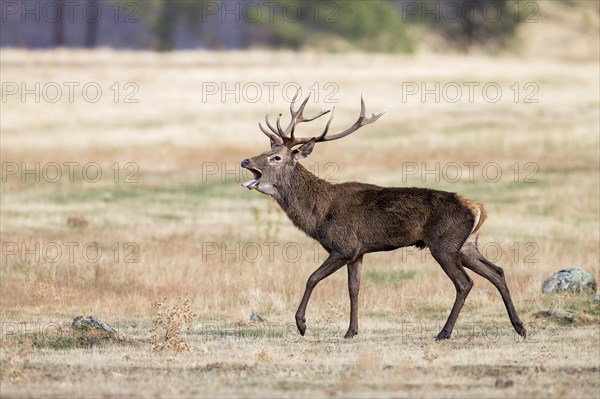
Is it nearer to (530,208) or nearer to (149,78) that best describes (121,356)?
(530,208)

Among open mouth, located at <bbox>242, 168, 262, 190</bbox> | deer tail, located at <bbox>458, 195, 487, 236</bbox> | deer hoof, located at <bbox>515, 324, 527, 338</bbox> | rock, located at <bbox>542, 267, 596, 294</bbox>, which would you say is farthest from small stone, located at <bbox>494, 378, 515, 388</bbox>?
rock, located at <bbox>542, 267, 596, 294</bbox>

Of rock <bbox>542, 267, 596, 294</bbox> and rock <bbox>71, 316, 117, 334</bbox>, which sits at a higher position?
rock <bbox>542, 267, 596, 294</bbox>

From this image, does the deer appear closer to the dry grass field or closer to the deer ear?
the deer ear

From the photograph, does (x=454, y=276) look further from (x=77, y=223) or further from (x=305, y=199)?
(x=77, y=223)

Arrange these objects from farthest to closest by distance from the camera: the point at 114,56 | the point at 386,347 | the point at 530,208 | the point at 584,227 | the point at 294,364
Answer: the point at 114,56 < the point at 530,208 < the point at 584,227 < the point at 386,347 < the point at 294,364

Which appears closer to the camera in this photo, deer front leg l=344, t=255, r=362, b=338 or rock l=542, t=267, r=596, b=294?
deer front leg l=344, t=255, r=362, b=338

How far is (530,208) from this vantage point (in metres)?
29.0

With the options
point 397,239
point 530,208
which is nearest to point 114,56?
point 530,208

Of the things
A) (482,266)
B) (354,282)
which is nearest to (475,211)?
(482,266)

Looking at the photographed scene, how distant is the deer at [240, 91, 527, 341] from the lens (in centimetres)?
1440

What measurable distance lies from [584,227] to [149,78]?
3030 centimetres

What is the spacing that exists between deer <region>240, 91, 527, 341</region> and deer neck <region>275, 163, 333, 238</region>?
12mm

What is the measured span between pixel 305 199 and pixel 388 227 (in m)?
1.11

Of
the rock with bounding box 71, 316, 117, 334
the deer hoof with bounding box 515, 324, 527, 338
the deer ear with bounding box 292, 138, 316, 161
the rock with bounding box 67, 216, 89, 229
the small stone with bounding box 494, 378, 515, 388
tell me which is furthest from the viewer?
the rock with bounding box 67, 216, 89, 229
